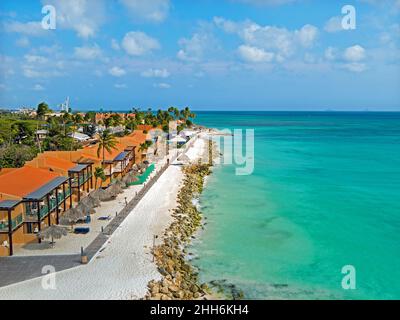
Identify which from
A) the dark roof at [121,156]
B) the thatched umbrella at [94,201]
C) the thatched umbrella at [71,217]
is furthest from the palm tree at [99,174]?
the thatched umbrella at [71,217]

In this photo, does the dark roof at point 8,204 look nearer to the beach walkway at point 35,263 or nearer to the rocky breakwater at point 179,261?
the beach walkway at point 35,263

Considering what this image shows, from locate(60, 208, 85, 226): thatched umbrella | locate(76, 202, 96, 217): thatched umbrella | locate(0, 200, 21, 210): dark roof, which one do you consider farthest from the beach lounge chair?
locate(0, 200, 21, 210): dark roof

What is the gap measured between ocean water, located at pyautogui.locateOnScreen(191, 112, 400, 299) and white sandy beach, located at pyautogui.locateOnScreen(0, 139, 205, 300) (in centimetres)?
278

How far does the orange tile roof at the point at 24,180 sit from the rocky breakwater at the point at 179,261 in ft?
23.4

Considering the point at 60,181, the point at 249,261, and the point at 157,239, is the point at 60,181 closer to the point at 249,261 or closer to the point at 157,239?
the point at 157,239

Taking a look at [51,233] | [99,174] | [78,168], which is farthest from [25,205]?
[99,174]

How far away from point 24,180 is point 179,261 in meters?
9.46

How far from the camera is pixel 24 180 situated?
2180cm

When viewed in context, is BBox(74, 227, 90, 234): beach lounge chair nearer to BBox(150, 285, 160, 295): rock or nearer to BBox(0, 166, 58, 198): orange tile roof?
BBox(0, 166, 58, 198): orange tile roof

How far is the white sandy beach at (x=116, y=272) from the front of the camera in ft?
49.1

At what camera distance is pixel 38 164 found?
86.3ft

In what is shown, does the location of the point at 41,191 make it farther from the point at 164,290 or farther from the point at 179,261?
the point at 164,290

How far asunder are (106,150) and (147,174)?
4364mm

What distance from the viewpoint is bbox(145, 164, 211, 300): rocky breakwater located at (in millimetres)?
15820
